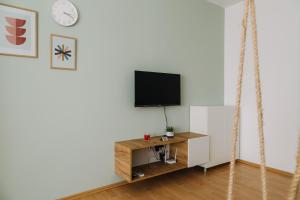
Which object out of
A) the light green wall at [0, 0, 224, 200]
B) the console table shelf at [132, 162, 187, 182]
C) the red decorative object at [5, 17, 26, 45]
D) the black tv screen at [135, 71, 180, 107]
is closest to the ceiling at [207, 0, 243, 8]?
the light green wall at [0, 0, 224, 200]

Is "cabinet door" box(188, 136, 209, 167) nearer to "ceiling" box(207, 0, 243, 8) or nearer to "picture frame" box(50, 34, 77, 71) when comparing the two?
"picture frame" box(50, 34, 77, 71)

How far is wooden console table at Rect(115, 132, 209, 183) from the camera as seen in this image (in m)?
2.32

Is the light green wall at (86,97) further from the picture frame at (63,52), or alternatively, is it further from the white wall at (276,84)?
the white wall at (276,84)

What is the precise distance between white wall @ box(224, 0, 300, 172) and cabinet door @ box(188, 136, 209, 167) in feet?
3.21

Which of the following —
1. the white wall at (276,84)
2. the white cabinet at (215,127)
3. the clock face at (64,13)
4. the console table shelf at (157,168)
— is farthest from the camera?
the white cabinet at (215,127)

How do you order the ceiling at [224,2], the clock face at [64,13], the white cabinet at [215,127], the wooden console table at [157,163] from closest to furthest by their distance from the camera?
the clock face at [64,13]
the wooden console table at [157,163]
the white cabinet at [215,127]
the ceiling at [224,2]

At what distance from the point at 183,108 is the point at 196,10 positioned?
163 centimetres

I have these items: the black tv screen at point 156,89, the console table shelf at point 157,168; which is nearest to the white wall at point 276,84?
the black tv screen at point 156,89

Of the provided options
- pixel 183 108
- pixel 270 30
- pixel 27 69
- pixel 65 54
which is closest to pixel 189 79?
pixel 183 108

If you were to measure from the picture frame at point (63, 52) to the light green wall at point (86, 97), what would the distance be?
0.18 feet

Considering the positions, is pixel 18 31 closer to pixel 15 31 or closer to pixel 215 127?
pixel 15 31

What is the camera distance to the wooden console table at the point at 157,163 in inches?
91.4

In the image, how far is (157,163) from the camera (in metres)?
2.88

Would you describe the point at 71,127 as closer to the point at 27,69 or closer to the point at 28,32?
→ the point at 27,69
